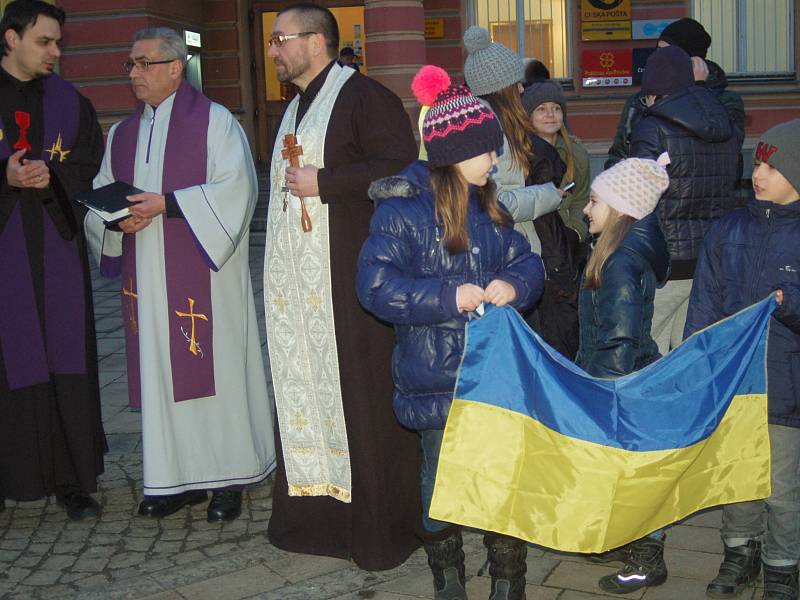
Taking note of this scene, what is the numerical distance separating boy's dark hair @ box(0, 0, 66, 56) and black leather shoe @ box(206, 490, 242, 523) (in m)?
2.22

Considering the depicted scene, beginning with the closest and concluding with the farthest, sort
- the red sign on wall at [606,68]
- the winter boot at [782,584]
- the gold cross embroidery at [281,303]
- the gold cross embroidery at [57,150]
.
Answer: the winter boot at [782,584] < the gold cross embroidery at [281,303] < the gold cross embroidery at [57,150] < the red sign on wall at [606,68]

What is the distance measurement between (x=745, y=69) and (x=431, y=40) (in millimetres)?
4445

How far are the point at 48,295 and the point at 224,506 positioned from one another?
127cm

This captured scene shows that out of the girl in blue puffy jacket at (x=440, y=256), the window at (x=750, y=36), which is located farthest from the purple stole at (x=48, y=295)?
the window at (x=750, y=36)

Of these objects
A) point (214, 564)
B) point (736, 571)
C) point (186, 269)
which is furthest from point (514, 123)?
point (214, 564)

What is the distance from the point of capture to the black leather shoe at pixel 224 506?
16.5 ft

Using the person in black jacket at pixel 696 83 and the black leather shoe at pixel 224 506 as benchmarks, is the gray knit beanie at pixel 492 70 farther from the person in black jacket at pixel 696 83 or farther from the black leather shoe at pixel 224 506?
the black leather shoe at pixel 224 506

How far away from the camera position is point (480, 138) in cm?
366

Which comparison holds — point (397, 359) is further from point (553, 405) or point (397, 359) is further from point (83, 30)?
point (83, 30)

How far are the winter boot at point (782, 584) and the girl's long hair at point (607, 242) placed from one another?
1181 millimetres

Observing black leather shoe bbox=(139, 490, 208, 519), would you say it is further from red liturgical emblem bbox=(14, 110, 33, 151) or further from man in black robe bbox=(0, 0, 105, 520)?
red liturgical emblem bbox=(14, 110, 33, 151)

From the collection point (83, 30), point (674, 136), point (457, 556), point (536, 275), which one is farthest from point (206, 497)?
point (83, 30)

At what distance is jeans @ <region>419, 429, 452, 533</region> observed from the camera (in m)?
3.82

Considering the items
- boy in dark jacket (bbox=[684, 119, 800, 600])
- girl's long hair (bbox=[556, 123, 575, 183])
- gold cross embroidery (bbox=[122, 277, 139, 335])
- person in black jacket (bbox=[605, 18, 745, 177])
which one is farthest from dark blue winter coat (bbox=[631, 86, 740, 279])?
gold cross embroidery (bbox=[122, 277, 139, 335])
